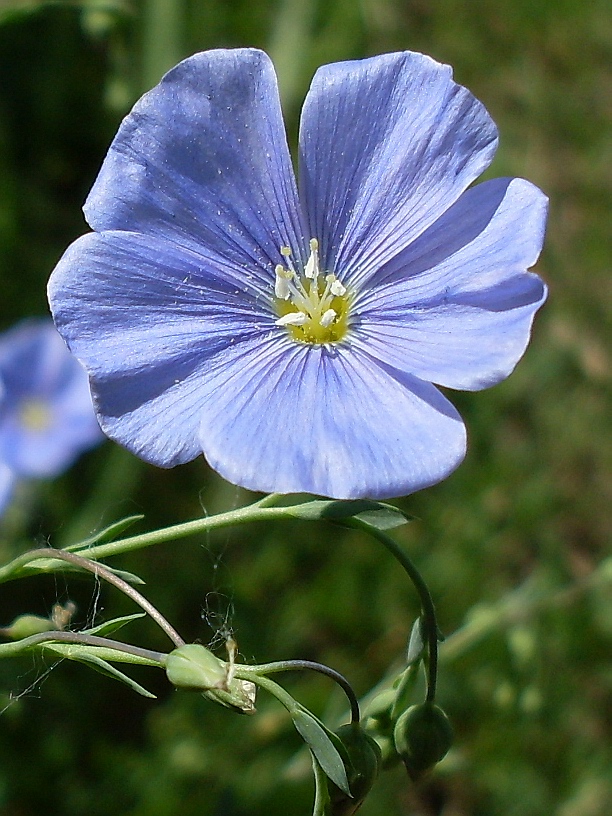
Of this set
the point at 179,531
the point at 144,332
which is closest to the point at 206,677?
the point at 179,531

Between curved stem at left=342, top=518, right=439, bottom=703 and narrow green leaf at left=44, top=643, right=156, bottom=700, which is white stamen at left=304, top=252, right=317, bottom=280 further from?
narrow green leaf at left=44, top=643, right=156, bottom=700

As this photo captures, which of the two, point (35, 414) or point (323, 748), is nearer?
point (323, 748)


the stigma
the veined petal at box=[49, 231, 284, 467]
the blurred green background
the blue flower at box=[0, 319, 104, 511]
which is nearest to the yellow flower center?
the blue flower at box=[0, 319, 104, 511]

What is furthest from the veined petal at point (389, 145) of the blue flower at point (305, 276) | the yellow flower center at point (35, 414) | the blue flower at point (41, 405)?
the yellow flower center at point (35, 414)

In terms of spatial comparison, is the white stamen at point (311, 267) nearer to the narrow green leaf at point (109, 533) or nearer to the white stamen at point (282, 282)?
the white stamen at point (282, 282)

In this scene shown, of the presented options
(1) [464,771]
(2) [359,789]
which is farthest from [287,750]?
(2) [359,789]

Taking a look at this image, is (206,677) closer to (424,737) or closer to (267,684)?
(267,684)
